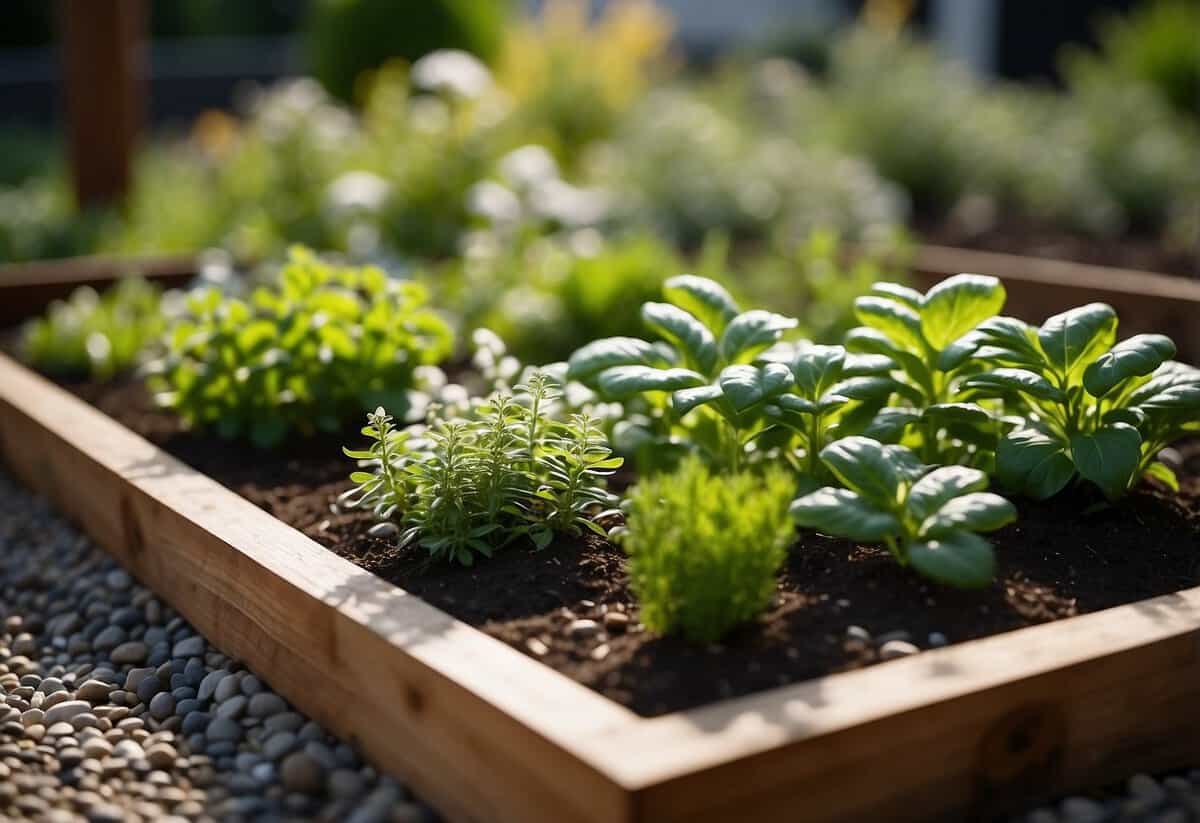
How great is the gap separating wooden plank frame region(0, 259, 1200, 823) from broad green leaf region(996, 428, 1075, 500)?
0.35m

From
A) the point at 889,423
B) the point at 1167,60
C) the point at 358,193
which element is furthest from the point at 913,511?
the point at 1167,60

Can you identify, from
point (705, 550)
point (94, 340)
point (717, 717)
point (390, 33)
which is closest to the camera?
point (717, 717)

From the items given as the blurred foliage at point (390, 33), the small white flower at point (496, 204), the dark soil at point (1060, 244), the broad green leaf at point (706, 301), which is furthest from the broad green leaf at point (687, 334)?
the blurred foliage at point (390, 33)

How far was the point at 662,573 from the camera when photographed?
2.01 metres

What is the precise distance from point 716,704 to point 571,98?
6.10 m

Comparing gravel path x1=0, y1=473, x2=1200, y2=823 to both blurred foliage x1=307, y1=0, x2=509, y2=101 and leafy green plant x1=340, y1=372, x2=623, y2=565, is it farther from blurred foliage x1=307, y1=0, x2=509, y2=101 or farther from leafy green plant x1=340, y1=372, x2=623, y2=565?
blurred foliage x1=307, y1=0, x2=509, y2=101

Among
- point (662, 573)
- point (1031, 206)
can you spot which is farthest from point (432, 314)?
point (1031, 206)

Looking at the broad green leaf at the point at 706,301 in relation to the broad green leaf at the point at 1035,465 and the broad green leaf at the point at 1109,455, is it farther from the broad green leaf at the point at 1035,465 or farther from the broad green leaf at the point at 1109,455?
the broad green leaf at the point at 1109,455

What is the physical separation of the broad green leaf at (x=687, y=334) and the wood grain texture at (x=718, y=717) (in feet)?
2.52

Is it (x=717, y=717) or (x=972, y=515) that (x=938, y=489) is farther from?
(x=717, y=717)

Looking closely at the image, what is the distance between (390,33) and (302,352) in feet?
26.8

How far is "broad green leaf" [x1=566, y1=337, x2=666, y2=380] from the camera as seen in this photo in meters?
2.57

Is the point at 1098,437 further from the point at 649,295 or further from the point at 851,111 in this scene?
the point at 851,111

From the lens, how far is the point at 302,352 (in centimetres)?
319
